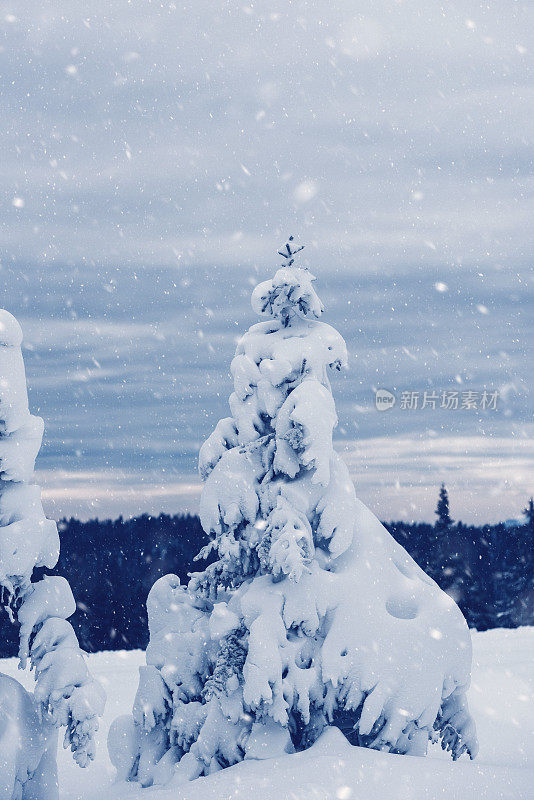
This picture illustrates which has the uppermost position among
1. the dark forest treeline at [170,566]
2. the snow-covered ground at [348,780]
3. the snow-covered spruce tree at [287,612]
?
the snow-covered spruce tree at [287,612]

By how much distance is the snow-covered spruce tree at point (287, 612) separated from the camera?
13586mm

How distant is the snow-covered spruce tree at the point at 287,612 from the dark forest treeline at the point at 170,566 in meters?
26.7

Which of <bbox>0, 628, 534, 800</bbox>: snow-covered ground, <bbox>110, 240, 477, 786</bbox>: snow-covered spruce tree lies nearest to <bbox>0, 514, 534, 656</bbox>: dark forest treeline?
<bbox>110, 240, 477, 786</bbox>: snow-covered spruce tree

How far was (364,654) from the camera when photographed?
13625mm

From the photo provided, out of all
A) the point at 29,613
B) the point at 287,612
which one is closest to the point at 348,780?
the point at 287,612

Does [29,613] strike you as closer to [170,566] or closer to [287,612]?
[287,612]

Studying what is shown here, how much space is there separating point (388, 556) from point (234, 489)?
282 centimetres

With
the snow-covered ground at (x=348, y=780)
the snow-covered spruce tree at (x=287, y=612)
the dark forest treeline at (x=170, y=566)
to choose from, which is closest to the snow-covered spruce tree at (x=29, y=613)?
the snow-covered ground at (x=348, y=780)

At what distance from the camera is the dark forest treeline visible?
45.2 meters

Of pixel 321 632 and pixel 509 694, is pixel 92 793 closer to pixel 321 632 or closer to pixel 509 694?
pixel 321 632

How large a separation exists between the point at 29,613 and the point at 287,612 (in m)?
3.83

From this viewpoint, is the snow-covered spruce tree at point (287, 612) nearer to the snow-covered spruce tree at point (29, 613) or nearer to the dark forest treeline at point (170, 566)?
the snow-covered spruce tree at point (29, 613)

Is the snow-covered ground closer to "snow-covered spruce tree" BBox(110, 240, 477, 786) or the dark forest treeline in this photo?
"snow-covered spruce tree" BBox(110, 240, 477, 786)

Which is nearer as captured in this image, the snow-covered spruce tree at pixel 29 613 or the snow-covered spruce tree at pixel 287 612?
the snow-covered spruce tree at pixel 29 613
